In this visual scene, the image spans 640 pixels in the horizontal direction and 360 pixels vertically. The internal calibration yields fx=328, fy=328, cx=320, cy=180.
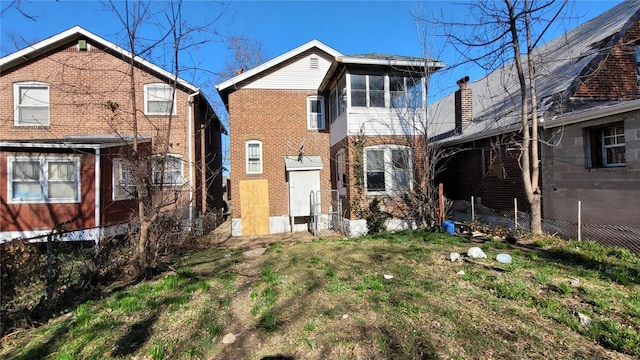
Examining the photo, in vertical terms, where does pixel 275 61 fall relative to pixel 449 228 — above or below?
above

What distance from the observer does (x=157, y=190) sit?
678cm

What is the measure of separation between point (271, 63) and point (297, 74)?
127 cm

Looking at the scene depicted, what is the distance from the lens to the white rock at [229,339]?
12.8ft

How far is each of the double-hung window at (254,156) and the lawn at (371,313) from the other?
7805 millimetres

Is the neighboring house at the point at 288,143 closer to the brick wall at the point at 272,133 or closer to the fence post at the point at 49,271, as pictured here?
the brick wall at the point at 272,133

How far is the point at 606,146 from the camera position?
8727mm

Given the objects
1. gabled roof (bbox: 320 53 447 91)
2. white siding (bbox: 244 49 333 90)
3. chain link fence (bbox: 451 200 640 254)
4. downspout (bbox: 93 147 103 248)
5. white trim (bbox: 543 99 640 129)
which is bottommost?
chain link fence (bbox: 451 200 640 254)

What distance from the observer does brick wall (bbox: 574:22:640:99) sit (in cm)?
955

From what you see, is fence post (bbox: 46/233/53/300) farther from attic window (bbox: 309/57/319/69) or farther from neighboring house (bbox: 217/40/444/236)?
attic window (bbox: 309/57/319/69)

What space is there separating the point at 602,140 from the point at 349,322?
911cm

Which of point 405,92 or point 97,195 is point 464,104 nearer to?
point 405,92

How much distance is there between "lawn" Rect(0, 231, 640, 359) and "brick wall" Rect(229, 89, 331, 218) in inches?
299

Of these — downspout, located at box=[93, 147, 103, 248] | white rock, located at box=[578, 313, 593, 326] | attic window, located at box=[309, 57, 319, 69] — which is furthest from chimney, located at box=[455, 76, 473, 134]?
downspout, located at box=[93, 147, 103, 248]

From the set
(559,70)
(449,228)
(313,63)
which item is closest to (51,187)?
(313,63)
